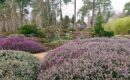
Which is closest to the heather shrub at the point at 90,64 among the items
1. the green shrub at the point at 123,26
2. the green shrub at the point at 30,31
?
the green shrub at the point at 30,31

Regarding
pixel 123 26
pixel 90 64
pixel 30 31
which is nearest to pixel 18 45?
pixel 90 64

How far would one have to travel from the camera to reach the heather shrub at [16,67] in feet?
16.7

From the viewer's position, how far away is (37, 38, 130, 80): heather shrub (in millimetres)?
4320

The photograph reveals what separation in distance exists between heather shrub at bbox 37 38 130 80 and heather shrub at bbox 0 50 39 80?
0.30m

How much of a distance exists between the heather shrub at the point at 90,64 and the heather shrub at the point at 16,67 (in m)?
0.30

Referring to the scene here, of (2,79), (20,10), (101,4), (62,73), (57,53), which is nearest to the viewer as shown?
(62,73)

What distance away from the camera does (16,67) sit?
5.25 meters

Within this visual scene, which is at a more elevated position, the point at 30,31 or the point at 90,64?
the point at 90,64

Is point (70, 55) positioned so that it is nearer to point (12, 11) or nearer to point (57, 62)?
point (57, 62)

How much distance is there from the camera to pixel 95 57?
468 cm

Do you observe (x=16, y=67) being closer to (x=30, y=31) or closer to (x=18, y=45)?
(x=18, y=45)

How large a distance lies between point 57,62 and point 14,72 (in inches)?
30.2

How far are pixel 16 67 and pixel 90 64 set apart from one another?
57.6 inches

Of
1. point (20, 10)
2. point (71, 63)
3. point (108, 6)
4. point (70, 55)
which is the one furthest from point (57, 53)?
point (108, 6)
